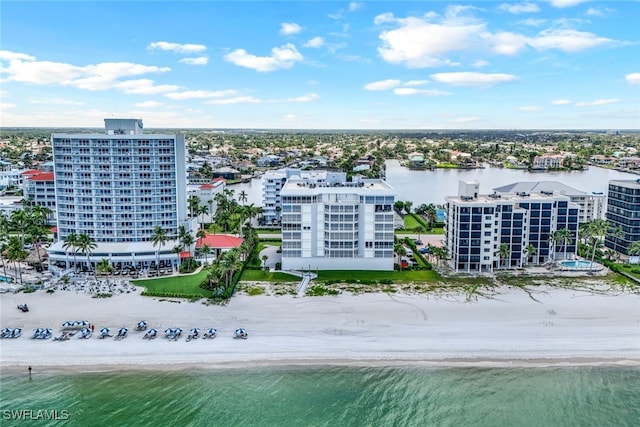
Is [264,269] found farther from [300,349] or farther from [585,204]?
[585,204]

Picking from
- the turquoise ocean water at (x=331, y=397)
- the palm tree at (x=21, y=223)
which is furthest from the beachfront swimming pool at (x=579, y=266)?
the palm tree at (x=21, y=223)

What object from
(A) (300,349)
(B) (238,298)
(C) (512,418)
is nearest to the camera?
(C) (512,418)

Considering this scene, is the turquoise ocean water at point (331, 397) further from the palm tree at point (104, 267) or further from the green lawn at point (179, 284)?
the palm tree at point (104, 267)

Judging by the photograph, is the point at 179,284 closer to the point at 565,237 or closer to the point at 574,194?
the point at 565,237

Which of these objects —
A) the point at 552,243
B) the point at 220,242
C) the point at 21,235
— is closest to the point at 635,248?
the point at 552,243

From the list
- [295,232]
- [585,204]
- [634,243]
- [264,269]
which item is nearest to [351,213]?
[295,232]

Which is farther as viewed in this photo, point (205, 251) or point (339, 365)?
point (205, 251)

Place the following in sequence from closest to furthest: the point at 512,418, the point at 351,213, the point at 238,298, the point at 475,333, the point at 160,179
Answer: the point at 512,418, the point at 475,333, the point at 238,298, the point at 351,213, the point at 160,179
